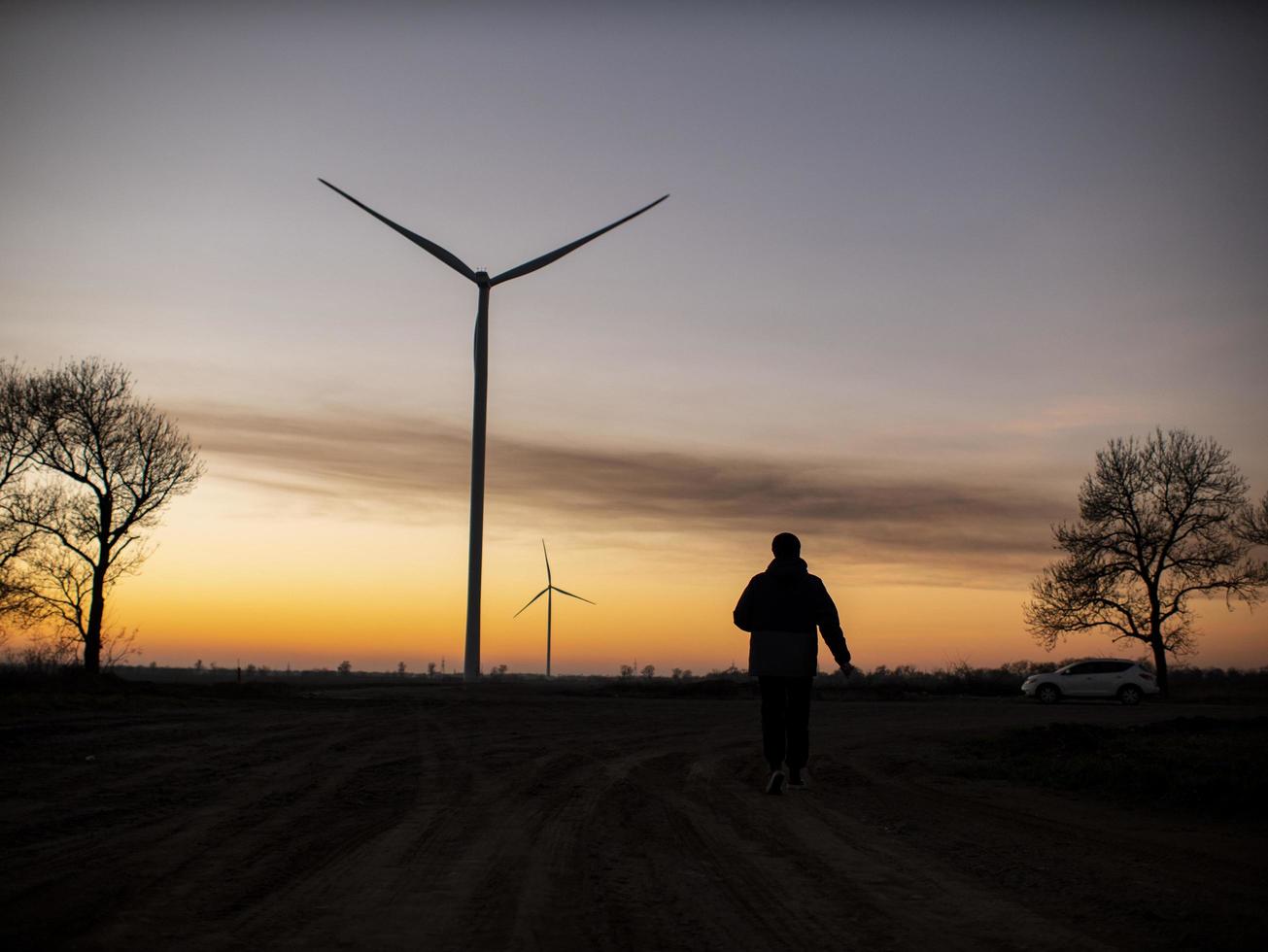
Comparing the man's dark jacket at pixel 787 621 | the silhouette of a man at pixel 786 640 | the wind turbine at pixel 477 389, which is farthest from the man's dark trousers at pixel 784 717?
the wind turbine at pixel 477 389

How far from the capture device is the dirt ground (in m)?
4.61

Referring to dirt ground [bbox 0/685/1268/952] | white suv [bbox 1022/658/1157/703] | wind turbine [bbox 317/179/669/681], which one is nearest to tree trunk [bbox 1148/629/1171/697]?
white suv [bbox 1022/658/1157/703]

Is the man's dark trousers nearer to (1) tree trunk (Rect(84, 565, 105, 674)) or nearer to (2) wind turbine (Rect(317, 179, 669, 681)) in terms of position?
(2) wind turbine (Rect(317, 179, 669, 681))

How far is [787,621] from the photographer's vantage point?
368 inches

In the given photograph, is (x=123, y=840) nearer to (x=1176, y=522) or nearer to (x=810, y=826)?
(x=810, y=826)

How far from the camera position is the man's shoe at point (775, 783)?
9.05m

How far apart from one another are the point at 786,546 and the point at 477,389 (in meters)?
26.9

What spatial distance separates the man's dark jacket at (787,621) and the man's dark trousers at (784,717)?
162 millimetres

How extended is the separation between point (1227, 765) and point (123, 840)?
968 centimetres

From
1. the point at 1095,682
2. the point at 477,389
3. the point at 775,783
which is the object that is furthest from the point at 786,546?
the point at 1095,682

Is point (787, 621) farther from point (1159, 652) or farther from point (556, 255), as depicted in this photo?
point (1159, 652)

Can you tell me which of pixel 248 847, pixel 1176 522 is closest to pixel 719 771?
pixel 248 847

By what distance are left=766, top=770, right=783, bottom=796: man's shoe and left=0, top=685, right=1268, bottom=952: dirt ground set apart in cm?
22

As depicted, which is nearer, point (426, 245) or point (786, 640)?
point (786, 640)
